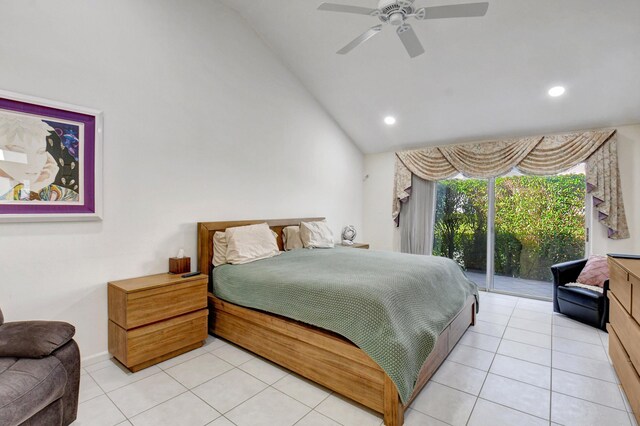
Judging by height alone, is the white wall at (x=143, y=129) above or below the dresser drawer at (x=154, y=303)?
above

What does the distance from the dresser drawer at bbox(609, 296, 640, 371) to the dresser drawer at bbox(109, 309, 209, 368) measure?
9.92 ft

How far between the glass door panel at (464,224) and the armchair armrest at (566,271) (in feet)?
3.69

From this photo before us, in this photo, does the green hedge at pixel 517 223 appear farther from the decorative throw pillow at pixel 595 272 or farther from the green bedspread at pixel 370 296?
the green bedspread at pixel 370 296

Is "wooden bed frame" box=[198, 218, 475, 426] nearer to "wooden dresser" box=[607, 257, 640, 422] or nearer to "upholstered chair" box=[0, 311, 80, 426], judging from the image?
"wooden dresser" box=[607, 257, 640, 422]

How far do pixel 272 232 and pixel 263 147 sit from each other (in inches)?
42.8

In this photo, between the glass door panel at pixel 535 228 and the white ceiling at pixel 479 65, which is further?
the glass door panel at pixel 535 228

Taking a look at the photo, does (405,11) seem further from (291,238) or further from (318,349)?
(291,238)

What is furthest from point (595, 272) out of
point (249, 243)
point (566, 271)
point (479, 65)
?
point (249, 243)

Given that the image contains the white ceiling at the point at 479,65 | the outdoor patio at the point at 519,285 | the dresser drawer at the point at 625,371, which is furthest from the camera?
the outdoor patio at the point at 519,285

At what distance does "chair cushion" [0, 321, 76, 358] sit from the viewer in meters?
1.50

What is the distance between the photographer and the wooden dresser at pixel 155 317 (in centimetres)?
233

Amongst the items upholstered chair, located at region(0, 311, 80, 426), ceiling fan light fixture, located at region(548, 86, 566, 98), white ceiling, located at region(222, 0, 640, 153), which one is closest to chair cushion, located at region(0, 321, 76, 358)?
upholstered chair, located at region(0, 311, 80, 426)

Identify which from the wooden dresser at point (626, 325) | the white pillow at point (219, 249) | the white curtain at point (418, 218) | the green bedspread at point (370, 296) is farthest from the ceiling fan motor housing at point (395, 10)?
the white curtain at point (418, 218)

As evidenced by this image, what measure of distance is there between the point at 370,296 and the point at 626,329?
1.69m
